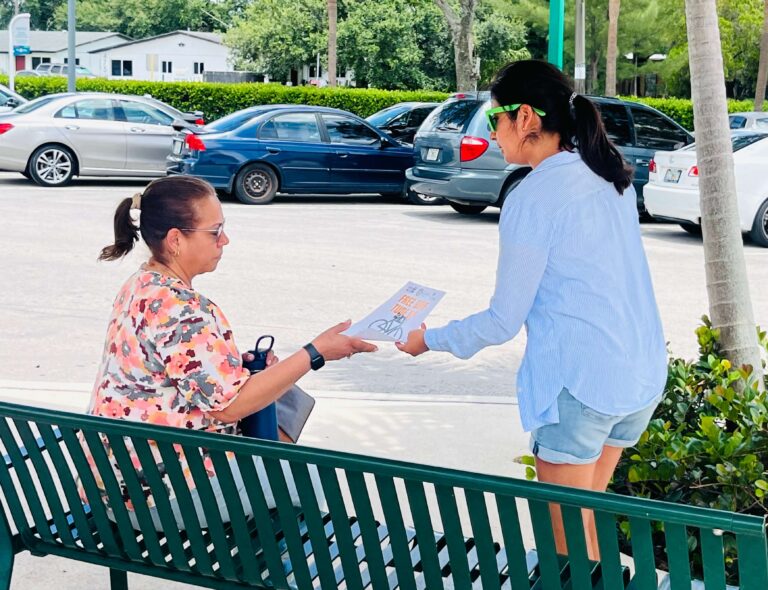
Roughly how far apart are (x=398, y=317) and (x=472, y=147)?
11.8 metres

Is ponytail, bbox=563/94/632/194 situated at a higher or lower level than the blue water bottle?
higher

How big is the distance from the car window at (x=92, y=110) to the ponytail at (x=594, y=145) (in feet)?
52.0

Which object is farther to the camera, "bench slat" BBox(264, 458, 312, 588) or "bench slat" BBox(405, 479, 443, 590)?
"bench slat" BBox(264, 458, 312, 588)

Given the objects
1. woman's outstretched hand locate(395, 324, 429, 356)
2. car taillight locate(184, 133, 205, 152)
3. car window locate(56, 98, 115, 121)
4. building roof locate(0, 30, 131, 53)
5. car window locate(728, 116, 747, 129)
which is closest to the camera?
woman's outstretched hand locate(395, 324, 429, 356)

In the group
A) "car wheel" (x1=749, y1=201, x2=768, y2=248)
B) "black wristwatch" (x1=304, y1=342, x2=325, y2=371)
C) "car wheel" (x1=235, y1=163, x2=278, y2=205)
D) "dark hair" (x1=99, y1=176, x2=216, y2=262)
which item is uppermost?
"dark hair" (x1=99, y1=176, x2=216, y2=262)

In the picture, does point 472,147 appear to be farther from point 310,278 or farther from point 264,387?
point 264,387

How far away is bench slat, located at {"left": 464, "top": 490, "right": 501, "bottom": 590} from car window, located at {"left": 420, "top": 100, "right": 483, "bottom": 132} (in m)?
12.8

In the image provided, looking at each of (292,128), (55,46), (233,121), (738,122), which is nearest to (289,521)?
(233,121)

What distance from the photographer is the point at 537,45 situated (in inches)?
2313

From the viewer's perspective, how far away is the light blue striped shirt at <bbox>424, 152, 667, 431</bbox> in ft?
10.4

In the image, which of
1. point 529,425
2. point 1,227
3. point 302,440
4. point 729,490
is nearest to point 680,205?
point 1,227

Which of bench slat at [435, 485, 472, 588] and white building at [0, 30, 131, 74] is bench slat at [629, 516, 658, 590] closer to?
bench slat at [435, 485, 472, 588]

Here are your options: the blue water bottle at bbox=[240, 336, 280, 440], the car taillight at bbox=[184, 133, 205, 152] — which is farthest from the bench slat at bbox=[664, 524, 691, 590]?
the car taillight at bbox=[184, 133, 205, 152]

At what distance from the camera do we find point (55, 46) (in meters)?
102
